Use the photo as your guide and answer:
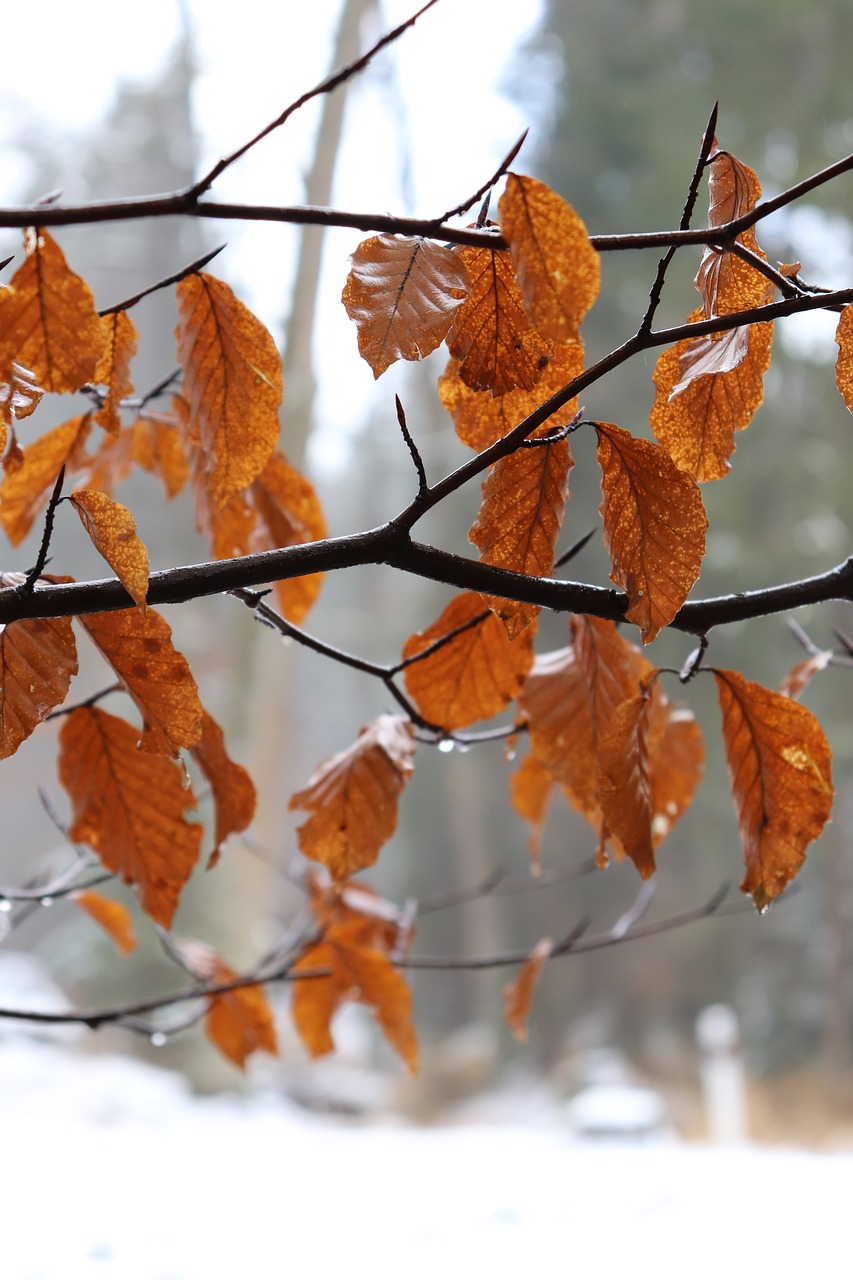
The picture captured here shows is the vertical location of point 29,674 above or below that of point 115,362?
below

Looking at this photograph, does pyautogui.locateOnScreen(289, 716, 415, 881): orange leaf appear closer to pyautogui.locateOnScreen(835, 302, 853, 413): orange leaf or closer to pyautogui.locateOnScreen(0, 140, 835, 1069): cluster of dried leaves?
pyautogui.locateOnScreen(0, 140, 835, 1069): cluster of dried leaves

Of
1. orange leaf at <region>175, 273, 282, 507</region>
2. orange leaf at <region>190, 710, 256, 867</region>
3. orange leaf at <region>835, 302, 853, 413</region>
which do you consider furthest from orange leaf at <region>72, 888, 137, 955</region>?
orange leaf at <region>835, 302, 853, 413</region>

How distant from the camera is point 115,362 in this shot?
32 cm

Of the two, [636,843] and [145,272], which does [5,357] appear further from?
[145,272]

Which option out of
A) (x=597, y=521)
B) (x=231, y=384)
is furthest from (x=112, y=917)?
(x=597, y=521)

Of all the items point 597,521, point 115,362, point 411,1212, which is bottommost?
point 411,1212

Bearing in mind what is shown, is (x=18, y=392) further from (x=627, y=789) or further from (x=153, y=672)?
(x=627, y=789)

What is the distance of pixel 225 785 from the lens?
0.34 m

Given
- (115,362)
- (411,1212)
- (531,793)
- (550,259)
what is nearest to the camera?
(550,259)

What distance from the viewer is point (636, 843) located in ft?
0.88

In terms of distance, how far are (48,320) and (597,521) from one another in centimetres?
358

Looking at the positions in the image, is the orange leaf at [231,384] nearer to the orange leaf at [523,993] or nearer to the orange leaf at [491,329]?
the orange leaf at [491,329]

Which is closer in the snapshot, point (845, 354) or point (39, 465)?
point (845, 354)

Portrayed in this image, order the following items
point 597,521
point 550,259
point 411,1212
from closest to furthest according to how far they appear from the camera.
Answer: point 550,259 < point 411,1212 < point 597,521
